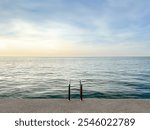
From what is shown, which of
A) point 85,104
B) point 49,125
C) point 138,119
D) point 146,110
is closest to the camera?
point 49,125

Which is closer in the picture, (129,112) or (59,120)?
(59,120)

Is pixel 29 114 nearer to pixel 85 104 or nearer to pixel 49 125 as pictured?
pixel 49 125

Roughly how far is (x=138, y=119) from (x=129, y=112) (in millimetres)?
1189

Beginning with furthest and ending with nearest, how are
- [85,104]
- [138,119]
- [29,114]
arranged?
[85,104]
[29,114]
[138,119]

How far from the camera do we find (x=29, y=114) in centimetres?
914

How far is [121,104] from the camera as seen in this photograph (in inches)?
421

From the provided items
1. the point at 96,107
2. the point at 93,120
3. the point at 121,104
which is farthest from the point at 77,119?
the point at 121,104

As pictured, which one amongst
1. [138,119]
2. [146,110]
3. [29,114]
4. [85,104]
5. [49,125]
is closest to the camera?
[49,125]

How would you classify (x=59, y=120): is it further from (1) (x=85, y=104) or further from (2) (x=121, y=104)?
(2) (x=121, y=104)

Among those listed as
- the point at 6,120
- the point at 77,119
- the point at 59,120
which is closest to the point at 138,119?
the point at 77,119

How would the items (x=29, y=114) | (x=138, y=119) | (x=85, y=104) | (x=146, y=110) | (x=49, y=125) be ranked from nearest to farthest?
(x=49, y=125)
(x=138, y=119)
(x=29, y=114)
(x=146, y=110)
(x=85, y=104)

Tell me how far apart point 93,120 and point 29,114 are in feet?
8.67

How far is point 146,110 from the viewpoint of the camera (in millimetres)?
9773

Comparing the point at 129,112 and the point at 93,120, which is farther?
the point at 129,112
